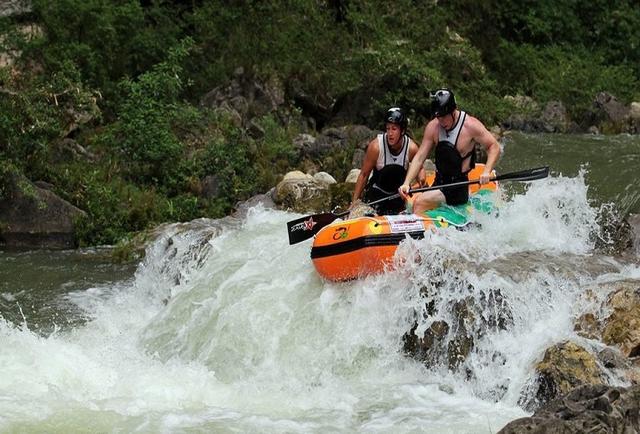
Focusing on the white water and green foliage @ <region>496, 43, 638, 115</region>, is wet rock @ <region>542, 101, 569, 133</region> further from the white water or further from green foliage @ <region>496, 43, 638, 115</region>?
the white water

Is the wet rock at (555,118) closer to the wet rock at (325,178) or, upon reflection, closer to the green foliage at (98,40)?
the wet rock at (325,178)

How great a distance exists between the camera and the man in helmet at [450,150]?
7633mm

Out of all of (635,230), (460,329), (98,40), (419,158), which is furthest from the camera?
(98,40)

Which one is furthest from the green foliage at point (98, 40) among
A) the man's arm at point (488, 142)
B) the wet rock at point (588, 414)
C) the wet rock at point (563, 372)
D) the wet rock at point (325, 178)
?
the wet rock at point (588, 414)

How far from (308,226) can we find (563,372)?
2976 mm

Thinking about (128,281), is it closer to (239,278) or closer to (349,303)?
(239,278)

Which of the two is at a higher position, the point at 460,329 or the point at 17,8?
the point at 17,8

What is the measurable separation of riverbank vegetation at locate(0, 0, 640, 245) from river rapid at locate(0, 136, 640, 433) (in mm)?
3554

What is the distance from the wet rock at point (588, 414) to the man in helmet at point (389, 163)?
11.9ft

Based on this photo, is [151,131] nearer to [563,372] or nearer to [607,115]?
[607,115]

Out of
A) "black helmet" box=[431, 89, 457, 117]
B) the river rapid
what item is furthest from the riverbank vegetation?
"black helmet" box=[431, 89, 457, 117]

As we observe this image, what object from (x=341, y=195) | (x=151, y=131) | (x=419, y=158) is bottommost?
(x=419, y=158)

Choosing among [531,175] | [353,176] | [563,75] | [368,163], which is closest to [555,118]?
[563,75]

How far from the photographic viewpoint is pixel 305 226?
26.8 ft
